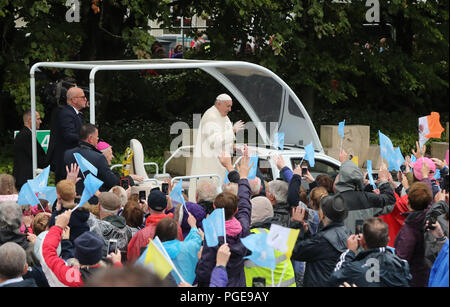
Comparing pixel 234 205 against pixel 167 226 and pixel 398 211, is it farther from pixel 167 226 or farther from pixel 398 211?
pixel 398 211

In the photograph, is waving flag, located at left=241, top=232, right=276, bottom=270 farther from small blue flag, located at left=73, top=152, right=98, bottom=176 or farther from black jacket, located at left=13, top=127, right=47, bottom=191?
black jacket, located at left=13, top=127, right=47, bottom=191

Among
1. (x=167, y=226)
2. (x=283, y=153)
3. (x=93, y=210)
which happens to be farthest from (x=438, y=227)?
(x=283, y=153)

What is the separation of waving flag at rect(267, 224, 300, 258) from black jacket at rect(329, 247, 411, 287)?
0.59m

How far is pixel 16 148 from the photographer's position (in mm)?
9836

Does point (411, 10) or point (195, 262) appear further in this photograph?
point (411, 10)

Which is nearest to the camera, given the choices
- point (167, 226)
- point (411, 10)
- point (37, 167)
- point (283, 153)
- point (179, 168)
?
point (167, 226)

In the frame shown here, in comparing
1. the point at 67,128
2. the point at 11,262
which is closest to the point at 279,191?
the point at 11,262

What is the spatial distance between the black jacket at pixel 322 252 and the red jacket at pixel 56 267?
A: 4.17 feet

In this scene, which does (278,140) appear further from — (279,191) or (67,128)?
(279,191)

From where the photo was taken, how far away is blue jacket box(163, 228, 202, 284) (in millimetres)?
5027

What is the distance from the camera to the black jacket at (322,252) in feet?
17.0

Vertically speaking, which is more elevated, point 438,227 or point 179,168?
point 438,227

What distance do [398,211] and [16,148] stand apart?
5.25m

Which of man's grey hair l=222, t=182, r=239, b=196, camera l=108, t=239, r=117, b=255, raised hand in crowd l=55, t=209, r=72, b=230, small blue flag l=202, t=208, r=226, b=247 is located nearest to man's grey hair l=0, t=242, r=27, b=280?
raised hand in crowd l=55, t=209, r=72, b=230
